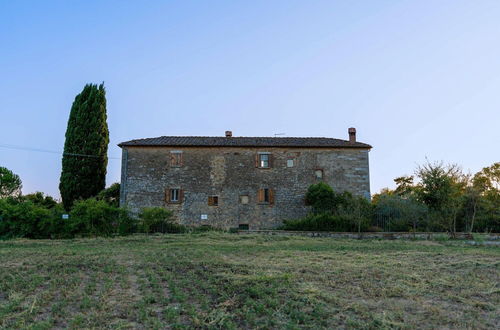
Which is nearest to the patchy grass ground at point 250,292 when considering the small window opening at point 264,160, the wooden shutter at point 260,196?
the wooden shutter at point 260,196

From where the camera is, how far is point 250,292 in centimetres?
643

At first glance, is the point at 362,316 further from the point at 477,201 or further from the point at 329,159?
the point at 329,159

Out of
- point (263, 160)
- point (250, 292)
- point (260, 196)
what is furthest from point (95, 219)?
point (250, 292)

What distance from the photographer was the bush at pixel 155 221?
19.8 m

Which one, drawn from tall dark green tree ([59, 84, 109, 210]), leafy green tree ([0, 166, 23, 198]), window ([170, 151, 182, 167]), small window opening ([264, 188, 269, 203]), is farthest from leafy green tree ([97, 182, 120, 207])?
leafy green tree ([0, 166, 23, 198])

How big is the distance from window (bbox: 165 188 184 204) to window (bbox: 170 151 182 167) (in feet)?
5.08

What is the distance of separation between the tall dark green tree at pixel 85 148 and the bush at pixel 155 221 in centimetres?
764

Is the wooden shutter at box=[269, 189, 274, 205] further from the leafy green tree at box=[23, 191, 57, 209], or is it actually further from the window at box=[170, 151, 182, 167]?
the leafy green tree at box=[23, 191, 57, 209]

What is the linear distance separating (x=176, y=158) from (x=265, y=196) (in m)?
5.97

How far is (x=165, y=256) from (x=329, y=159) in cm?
1657

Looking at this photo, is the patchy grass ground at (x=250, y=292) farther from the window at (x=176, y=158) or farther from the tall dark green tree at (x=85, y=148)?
the tall dark green tree at (x=85, y=148)

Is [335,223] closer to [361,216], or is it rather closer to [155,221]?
[361,216]

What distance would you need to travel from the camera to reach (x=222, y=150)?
25781 millimetres

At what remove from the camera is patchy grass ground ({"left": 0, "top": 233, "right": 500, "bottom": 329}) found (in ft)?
17.0
